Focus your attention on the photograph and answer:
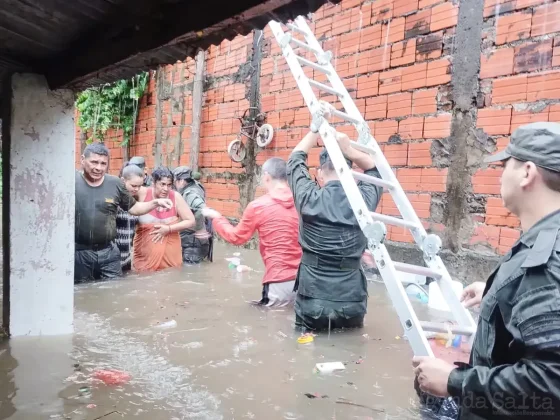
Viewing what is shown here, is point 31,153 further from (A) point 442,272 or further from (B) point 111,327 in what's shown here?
(A) point 442,272

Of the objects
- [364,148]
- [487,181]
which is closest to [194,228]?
[364,148]

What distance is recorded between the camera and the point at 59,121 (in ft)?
10.0

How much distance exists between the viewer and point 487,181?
A: 13.5 ft

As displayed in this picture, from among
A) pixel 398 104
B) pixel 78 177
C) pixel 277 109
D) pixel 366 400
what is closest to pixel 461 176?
pixel 398 104

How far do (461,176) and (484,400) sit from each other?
3.37 meters

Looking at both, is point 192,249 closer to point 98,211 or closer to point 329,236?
point 98,211

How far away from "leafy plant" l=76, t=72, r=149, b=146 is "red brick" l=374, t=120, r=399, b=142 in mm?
5796

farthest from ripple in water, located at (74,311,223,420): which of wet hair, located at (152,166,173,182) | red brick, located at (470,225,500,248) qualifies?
red brick, located at (470,225,500,248)

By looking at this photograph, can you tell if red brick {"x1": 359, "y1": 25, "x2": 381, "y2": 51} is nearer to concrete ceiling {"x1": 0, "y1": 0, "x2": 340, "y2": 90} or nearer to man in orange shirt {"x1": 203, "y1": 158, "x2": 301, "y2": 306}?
man in orange shirt {"x1": 203, "y1": 158, "x2": 301, "y2": 306}

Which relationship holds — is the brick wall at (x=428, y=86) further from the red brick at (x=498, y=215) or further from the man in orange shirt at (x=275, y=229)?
the man in orange shirt at (x=275, y=229)

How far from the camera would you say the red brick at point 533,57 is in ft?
12.2

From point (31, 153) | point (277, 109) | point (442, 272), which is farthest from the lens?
point (277, 109)

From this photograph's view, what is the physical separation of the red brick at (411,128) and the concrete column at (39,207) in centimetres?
317

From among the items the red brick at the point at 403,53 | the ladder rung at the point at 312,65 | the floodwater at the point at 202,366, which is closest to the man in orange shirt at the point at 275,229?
the floodwater at the point at 202,366
